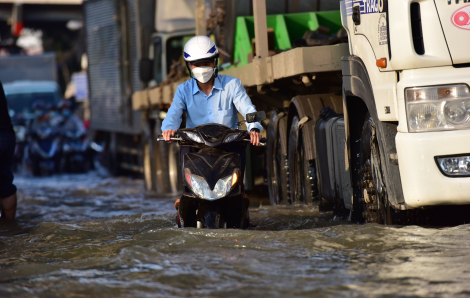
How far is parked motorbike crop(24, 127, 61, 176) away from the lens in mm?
20359

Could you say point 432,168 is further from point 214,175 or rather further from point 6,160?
point 6,160

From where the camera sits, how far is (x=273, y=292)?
4.00m

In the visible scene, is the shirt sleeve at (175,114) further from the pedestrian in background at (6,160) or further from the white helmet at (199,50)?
the pedestrian in background at (6,160)

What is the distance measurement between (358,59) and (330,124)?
1.35 meters

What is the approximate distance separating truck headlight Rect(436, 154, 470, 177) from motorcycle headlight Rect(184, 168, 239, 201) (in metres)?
1.48

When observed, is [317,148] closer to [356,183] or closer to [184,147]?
[356,183]

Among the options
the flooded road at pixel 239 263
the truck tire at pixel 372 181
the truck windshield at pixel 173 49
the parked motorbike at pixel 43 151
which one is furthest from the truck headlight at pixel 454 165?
the parked motorbike at pixel 43 151

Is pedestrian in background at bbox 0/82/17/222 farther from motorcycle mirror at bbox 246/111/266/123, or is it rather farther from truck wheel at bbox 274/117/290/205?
motorcycle mirror at bbox 246/111/266/123

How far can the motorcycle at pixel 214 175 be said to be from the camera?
5586mm

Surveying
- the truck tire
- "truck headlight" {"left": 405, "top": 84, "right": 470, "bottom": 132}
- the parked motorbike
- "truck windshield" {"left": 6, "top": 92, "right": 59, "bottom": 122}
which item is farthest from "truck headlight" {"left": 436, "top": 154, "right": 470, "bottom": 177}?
"truck windshield" {"left": 6, "top": 92, "right": 59, "bottom": 122}

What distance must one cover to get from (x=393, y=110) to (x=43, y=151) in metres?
16.4

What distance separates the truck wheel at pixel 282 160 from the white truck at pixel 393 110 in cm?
102

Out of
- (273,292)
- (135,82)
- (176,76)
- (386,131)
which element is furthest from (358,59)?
(135,82)

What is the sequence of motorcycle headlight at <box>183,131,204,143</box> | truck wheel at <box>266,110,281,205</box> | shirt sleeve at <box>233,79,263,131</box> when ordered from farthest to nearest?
truck wheel at <box>266,110,281,205</box>
shirt sleeve at <box>233,79,263,131</box>
motorcycle headlight at <box>183,131,204,143</box>
